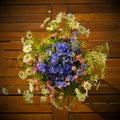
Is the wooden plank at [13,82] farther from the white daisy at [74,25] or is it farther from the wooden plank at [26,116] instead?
the white daisy at [74,25]

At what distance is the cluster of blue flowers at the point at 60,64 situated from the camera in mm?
2633

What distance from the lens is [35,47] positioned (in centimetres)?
281

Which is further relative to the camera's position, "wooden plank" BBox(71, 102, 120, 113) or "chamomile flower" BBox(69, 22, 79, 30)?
"wooden plank" BBox(71, 102, 120, 113)

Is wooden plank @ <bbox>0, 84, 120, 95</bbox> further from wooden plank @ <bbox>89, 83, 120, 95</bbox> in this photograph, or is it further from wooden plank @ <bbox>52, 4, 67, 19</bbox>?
wooden plank @ <bbox>52, 4, 67, 19</bbox>

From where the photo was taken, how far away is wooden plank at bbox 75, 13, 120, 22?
3.71 metres

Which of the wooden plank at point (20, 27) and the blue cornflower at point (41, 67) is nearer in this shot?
the blue cornflower at point (41, 67)

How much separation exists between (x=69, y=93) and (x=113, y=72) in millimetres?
1096

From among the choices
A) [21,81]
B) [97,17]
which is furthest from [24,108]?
[97,17]

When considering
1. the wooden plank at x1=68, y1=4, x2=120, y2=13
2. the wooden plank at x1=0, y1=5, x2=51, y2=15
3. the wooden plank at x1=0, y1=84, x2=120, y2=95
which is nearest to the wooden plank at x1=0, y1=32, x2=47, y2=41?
the wooden plank at x1=0, y1=5, x2=51, y2=15

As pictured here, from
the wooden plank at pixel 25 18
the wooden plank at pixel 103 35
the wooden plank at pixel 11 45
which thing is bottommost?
the wooden plank at pixel 11 45

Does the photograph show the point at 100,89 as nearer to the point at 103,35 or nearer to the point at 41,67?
the point at 103,35

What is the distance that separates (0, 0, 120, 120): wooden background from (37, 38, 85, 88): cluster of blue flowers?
3.47 feet

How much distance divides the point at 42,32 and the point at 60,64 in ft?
3.75

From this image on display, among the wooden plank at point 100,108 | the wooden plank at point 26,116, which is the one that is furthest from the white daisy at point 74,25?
the wooden plank at point 26,116
